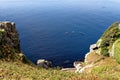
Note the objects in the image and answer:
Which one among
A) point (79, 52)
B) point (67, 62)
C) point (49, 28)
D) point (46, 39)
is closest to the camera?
point (67, 62)

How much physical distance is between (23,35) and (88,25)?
60.3m

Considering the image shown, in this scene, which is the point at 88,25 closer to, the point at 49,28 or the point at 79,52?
the point at 49,28

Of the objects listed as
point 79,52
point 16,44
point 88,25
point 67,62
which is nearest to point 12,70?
point 16,44

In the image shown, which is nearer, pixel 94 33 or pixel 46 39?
pixel 46 39

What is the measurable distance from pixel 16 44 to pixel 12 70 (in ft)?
77.4

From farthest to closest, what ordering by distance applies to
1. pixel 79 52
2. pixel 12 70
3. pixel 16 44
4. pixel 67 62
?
pixel 79 52
pixel 67 62
pixel 16 44
pixel 12 70

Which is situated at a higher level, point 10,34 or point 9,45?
point 10,34

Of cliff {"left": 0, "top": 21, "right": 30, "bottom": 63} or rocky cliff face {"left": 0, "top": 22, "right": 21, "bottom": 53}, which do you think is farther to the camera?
rocky cliff face {"left": 0, "top": 22, "right": 21, "bottom": 53}

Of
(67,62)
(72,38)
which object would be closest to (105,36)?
(67,62)

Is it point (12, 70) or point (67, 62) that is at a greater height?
point (12, 70)

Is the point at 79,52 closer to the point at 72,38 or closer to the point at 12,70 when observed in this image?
the point at 72,38

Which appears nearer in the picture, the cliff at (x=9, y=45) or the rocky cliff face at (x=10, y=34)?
the cliff at (x=9, y=45)

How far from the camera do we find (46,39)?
5600 inches

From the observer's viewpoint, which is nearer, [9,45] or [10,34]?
[9,45]
